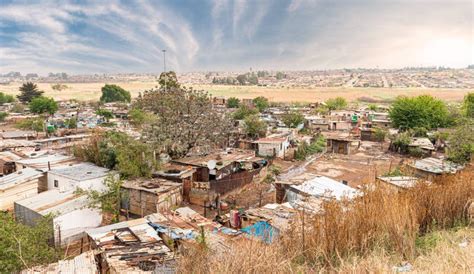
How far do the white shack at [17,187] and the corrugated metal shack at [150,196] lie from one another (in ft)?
12.7

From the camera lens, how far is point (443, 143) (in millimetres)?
27609

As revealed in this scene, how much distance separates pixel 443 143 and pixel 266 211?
2359cm

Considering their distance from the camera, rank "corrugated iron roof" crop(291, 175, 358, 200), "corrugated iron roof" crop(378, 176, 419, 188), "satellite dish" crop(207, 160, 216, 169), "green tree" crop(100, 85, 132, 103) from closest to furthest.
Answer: "corrugated iron roof" crop(378, 176, 419, 188) → "corrugated iron roof" crop(291, 175, 358, 200) → "satellite dish" crop(207, 160, 216, 169) → "green tree" crop(100, 85, 132, 103)

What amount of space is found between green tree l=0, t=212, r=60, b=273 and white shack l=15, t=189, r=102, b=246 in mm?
1528

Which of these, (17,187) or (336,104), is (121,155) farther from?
(336,104)

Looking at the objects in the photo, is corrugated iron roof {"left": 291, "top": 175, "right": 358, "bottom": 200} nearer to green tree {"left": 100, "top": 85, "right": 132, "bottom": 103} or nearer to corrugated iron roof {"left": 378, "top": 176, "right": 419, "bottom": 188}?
corrugated iron roof {"left": 378, "top": 176, "right": 419, "bottom": 188}

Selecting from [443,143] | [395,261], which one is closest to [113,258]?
[395,261]

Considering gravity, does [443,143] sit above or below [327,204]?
below

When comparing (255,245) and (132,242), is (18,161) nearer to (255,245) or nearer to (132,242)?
(132,242)

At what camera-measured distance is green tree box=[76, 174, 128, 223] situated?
35.9ft

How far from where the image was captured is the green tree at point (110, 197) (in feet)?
35.9

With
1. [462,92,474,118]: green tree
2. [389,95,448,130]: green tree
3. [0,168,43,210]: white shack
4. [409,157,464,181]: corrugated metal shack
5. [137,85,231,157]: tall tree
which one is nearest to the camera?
[0,168,43,210]: white shack

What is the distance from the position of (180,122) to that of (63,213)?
8537 millimetres

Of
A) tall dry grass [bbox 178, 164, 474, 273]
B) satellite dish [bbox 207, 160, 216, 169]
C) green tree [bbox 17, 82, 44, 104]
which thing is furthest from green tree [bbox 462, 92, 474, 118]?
green tree [bbox 17, 82, 44, 104]
